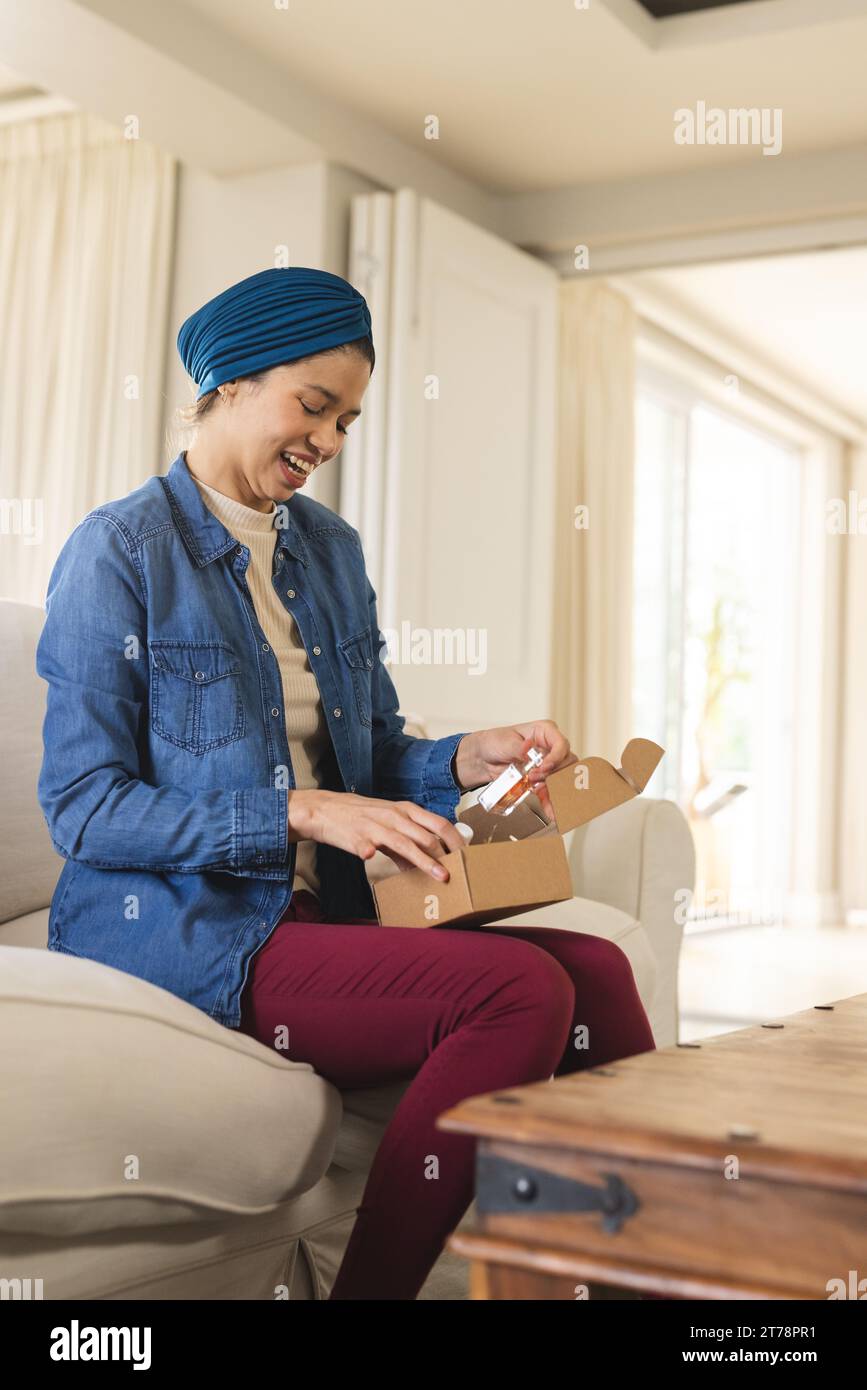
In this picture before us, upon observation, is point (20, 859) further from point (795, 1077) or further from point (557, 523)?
point (557, 523)

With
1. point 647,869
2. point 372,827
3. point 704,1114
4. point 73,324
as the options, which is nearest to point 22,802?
point 372,827

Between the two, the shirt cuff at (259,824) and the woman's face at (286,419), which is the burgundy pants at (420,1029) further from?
the woman's face at (286,419)

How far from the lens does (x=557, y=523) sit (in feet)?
16.7

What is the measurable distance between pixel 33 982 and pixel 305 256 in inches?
112

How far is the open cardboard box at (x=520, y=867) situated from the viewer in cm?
133

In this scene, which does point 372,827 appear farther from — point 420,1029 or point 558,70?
point 558,70

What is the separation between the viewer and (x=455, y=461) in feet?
12.4

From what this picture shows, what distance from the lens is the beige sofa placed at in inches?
44.7

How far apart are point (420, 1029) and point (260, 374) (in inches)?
28.8

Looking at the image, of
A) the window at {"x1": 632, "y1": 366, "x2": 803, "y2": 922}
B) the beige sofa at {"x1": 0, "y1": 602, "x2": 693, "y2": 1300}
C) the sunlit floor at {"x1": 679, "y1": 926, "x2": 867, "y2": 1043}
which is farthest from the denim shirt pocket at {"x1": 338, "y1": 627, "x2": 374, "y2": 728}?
the window at {"x1": 632, "y1": 366, "x2": 803, "y2": 922}

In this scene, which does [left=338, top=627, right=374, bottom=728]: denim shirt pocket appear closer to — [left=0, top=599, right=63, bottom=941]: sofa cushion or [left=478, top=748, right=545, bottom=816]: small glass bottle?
[left=478, top=748, right=545, bottom=816]: small glass bottle

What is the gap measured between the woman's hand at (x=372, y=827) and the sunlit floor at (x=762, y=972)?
2.42 m
